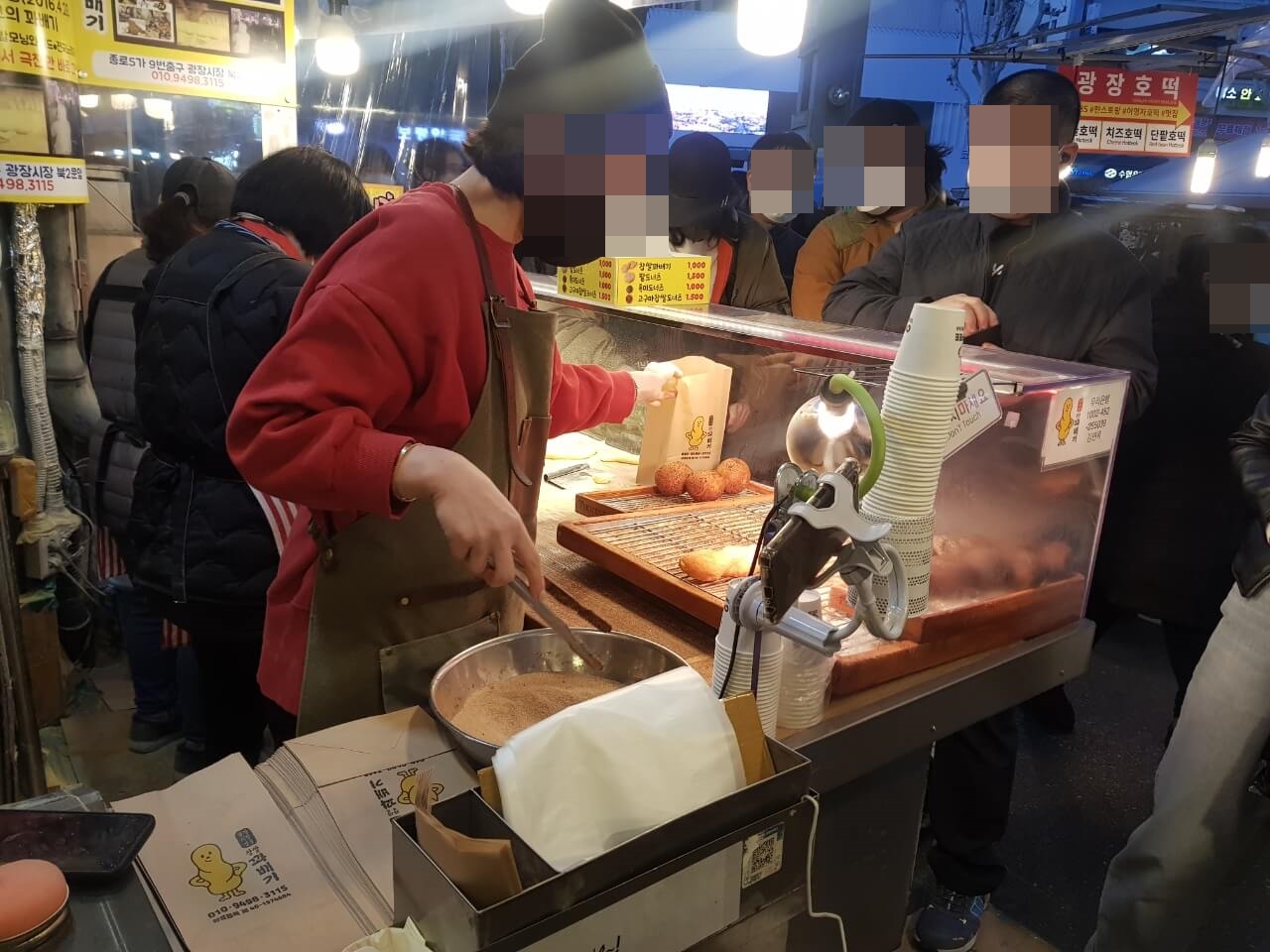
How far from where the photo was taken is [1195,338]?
3.45 meters

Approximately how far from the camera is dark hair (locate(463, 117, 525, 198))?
Result: 165cm

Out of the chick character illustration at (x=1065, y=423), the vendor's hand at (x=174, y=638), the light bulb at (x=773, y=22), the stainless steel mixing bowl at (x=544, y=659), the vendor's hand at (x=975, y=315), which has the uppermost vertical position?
the light bulb at (x=773, y=22)

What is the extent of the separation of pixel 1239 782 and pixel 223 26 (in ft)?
15.9

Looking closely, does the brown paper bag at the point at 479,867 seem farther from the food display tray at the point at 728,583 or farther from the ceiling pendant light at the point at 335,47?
the ceiling pendant light at the point at 335,47

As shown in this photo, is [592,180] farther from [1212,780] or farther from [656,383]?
[1212,780]

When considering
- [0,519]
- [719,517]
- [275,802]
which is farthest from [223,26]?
[275,802]

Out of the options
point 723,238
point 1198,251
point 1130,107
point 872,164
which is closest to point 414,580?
point 872,164

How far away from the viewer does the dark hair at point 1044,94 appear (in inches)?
106

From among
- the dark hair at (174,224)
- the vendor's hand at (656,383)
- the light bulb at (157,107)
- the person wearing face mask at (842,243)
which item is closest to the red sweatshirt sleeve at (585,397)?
the vendor's hand at (656,383)

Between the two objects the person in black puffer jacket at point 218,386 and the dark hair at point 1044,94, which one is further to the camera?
the dark hair at point 1044,94

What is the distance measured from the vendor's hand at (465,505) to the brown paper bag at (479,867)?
1.79 feet

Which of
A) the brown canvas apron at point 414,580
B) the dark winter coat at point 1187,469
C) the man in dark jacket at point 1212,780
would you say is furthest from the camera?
the dark winter coat at point 1187,469

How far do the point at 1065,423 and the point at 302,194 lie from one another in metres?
2.13

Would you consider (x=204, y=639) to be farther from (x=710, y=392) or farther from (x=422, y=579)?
(x=710, y=392)
